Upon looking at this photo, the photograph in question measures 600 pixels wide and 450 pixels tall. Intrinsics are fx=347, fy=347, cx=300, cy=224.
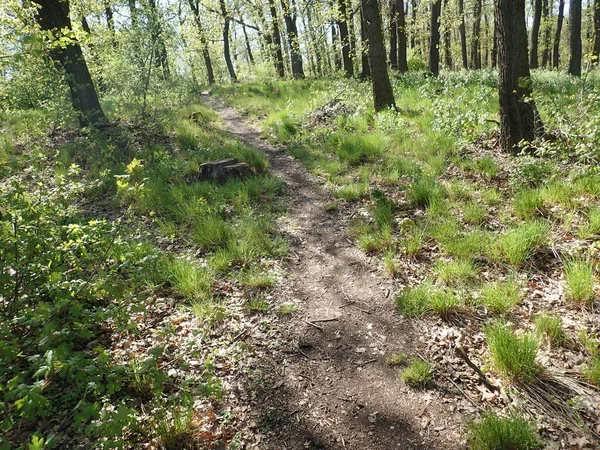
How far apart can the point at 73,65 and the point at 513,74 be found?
10245 millimetres

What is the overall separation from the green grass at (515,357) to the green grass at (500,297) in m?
0.51

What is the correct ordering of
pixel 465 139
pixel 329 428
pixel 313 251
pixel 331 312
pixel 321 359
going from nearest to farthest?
pixel 329 428 < pixel 321 359 < pixel 331 312 < pixel 313 251 < pixel 465 139

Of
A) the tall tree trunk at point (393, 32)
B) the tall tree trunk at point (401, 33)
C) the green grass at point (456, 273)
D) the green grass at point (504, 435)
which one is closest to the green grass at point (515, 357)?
the green grass at point (504, 435)

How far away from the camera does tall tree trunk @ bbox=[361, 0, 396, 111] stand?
916cm

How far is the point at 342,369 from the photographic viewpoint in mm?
3234

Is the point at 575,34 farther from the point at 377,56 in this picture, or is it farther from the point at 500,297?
the point at 500,297

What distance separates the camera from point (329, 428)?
2768 millimetres

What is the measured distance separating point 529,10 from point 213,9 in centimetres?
2110

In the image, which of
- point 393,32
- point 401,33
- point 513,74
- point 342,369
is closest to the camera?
point 342,369

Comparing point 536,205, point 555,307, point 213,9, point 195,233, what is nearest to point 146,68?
point 195,233

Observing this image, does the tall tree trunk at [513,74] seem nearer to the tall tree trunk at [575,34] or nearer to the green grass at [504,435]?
the green grass at [504,435]

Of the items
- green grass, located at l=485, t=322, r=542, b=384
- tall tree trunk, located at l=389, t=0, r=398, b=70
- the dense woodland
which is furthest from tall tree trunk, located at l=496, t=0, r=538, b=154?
tall tree trunk, located at l=389, t=0, r=398, b=70

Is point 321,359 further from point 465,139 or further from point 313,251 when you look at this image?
point 465,139

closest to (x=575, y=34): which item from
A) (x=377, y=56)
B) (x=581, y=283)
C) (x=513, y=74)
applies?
(x=377, y=56)
